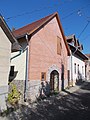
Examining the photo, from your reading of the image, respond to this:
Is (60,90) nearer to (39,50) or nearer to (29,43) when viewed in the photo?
(39,50)

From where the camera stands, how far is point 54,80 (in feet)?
49.2

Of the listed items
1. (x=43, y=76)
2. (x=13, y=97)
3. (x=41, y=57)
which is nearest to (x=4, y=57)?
(x=13, y=97)

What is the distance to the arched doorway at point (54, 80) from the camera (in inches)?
568

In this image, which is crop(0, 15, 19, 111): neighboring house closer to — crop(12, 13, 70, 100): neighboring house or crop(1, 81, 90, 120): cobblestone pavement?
crop(1, 81, 90, 120): cobblestone pavement

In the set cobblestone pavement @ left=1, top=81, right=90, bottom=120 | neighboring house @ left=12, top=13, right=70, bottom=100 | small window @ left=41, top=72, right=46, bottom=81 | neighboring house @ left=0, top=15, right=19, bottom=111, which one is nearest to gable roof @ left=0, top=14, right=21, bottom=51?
neighboring house @ left=0, top=15, right=19, bottom=111

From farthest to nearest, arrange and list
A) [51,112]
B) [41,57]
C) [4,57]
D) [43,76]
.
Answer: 1. [43,76]
2. [41,57]
3. [4,57]
4. [51,112]

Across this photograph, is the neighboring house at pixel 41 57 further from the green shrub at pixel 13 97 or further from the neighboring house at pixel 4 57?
the neighboring house at pixel 4 57

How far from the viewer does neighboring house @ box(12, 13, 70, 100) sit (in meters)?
11.3

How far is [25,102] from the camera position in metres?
10.6

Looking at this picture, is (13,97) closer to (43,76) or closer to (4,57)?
(4,57)

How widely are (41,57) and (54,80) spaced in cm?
353

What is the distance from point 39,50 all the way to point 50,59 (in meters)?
1.87

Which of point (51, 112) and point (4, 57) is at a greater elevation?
point (4, 57)

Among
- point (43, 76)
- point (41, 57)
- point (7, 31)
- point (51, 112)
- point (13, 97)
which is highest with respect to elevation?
point (7, 31)
